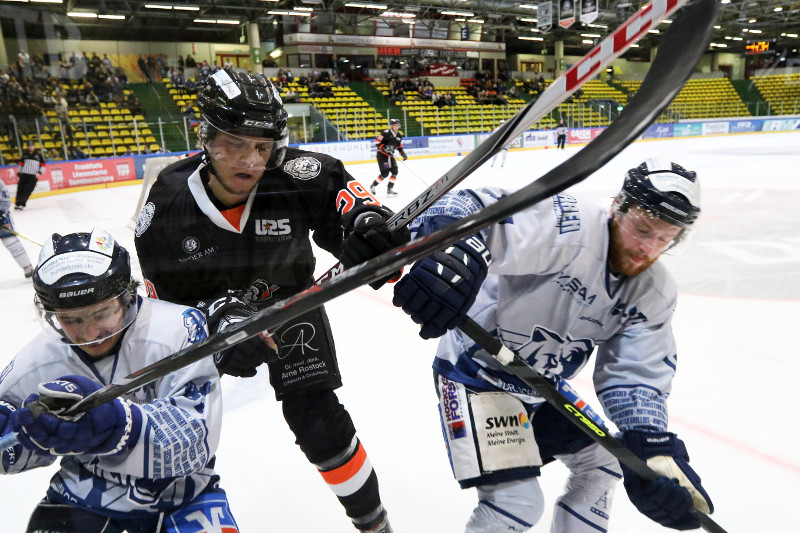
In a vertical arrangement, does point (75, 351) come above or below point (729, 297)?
above

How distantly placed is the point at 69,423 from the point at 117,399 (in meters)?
0.07

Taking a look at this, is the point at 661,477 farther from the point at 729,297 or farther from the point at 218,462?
the point at 729,297

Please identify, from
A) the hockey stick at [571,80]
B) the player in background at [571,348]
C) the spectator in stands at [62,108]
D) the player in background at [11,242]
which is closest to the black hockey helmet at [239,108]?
the player in background at [571,348]

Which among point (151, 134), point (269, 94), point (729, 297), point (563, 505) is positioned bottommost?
point (729, 297)

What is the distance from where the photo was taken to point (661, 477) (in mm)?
899

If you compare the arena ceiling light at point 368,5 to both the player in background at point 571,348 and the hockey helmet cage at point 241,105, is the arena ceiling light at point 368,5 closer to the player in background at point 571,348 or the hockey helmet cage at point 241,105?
the hockey helmet cage at point 241,105

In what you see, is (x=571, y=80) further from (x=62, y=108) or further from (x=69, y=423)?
(x=62, y=108)

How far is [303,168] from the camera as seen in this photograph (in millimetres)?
1263

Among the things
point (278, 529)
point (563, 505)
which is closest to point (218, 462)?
point (278, 529)

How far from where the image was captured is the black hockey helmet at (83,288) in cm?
81

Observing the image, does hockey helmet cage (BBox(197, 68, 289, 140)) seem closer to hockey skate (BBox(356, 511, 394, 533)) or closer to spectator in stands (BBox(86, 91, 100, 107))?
spectator in stands (BBox(86, 91, 100, 107))

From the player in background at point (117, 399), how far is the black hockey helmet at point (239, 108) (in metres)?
0.30

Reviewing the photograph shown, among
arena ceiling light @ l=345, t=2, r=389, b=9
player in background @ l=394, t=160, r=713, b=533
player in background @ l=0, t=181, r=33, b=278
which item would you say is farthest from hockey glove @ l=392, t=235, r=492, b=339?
player in background @ l=0, t=181, r=33, b=278

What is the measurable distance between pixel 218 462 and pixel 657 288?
1.27 m
